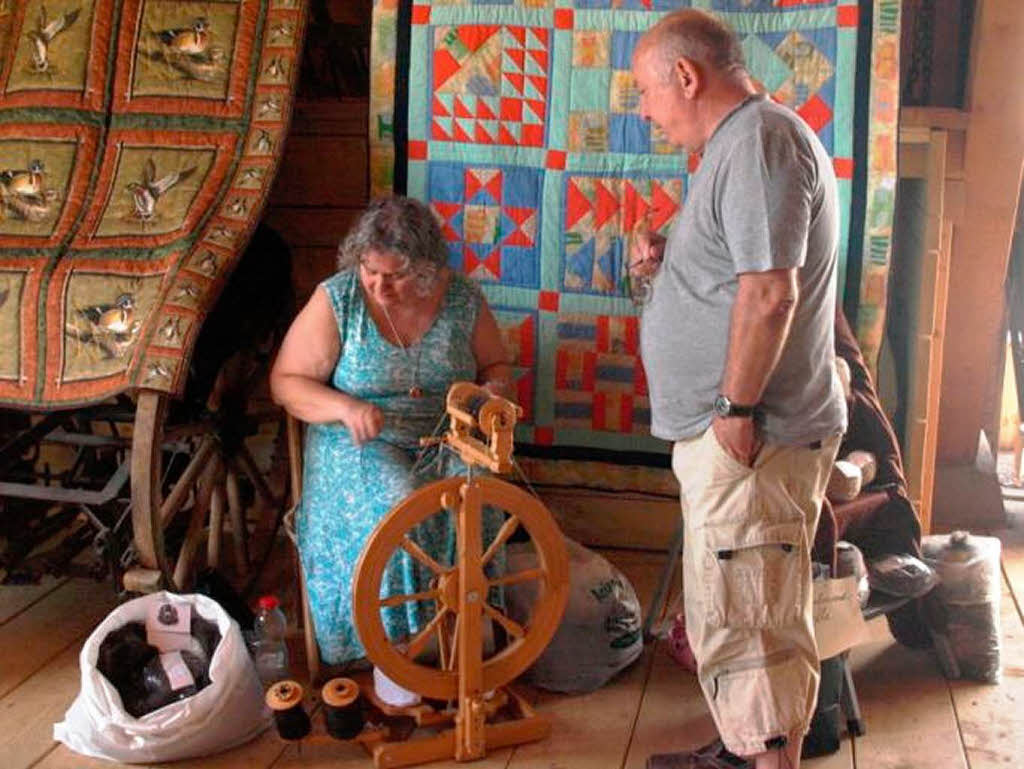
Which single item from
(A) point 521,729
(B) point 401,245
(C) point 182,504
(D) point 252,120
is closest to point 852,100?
(B) point 401,245

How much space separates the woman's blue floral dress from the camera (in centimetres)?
279

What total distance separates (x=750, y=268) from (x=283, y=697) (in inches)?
48.0

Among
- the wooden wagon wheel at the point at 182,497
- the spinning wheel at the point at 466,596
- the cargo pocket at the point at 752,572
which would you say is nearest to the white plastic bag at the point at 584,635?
the spinning wheel at the point at 466,596

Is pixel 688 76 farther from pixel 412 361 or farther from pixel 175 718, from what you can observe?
pixel 175 718

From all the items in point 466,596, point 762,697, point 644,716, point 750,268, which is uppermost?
point 750,268

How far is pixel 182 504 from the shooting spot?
3188 mm

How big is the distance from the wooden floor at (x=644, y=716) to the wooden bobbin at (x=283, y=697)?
180 mm

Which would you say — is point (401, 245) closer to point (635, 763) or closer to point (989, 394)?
point (635, 763)

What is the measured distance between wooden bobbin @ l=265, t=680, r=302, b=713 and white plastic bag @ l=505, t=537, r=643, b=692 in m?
0.57

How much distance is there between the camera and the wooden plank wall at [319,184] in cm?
372

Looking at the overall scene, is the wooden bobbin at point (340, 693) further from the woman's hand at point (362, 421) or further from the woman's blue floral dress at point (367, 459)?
the woman's hand at point (362, 421)

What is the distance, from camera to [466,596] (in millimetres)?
2535

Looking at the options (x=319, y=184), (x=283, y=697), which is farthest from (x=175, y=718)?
(x=319, y=184)

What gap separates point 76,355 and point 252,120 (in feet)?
2.46
